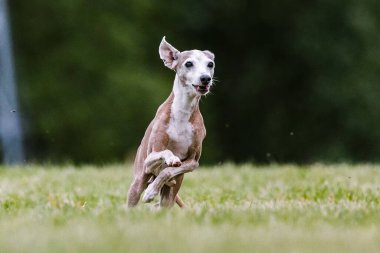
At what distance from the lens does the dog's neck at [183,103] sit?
9383 mm

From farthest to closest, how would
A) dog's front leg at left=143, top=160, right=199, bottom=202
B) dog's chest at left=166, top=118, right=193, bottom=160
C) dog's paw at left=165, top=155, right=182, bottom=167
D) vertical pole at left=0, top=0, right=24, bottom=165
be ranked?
vertical pole at left=0, top=0, right=24, bottom=165, dog's chest at left=166, top=118, right=193, bottom=160, dog's front leg at left=143, top=160, right=199, bottom=202, dog's paw at left=165, top=155, right=182, bottom=167

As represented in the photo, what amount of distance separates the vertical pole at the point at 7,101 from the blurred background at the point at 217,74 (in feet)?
1.31

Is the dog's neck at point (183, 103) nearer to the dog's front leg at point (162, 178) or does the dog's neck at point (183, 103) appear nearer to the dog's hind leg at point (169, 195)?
the dog's front leg at point (162, 178)

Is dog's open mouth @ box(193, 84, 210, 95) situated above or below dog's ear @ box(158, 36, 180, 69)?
below

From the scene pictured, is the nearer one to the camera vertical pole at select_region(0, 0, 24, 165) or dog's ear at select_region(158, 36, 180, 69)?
dog's ear at select_region(158, 36, 180, 69)

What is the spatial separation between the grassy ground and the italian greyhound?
0.25 metres

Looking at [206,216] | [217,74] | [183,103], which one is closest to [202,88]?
[183,103]

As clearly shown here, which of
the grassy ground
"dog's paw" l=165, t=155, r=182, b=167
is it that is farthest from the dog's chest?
the grassy ground

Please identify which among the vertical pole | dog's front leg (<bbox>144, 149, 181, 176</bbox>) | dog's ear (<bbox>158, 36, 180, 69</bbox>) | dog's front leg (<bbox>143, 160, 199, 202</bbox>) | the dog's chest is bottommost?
the vertical pole

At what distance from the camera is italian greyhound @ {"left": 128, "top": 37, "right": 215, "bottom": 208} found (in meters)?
9.22

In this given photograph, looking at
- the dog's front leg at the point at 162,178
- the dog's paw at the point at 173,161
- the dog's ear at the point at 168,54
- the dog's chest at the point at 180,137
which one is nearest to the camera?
the dog's paw at the point at 173,161

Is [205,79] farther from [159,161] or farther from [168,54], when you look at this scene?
[159,161]

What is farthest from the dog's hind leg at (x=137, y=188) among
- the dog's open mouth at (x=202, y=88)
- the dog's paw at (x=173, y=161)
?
the dog's open mouth at (x=202, y=88)

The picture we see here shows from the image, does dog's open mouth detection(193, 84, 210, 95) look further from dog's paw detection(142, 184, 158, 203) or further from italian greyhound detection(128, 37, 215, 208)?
dog's paw detection(142, 184, 158, 203)
